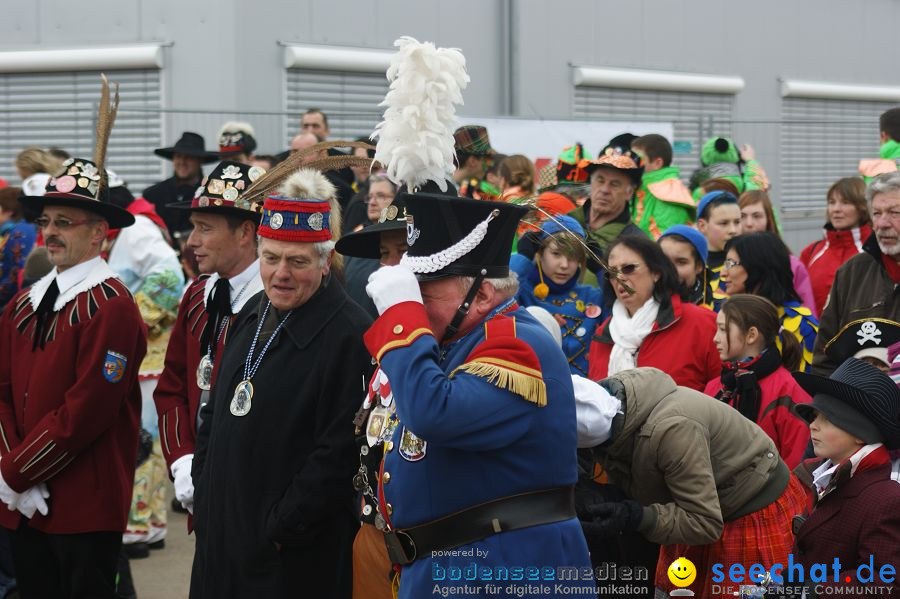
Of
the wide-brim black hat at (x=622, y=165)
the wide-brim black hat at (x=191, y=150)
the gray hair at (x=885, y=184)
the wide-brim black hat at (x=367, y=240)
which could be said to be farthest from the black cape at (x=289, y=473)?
the wide-brim black hat at (x=191, y=150)

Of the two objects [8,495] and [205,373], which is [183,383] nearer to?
[205,373]

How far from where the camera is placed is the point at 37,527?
Answer: 4805 mm

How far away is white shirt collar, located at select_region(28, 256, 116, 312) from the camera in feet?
16.1

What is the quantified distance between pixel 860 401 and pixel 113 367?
121 inches

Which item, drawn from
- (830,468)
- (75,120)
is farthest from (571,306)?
(75,120)

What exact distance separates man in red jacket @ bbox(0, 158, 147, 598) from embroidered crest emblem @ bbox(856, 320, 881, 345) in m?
3.22

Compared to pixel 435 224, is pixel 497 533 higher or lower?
lower

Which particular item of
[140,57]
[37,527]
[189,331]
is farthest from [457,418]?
[140,57]

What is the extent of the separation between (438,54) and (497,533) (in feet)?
5.00

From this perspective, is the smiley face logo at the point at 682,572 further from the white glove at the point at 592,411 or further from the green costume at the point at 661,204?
the green costume at the point at 661,204

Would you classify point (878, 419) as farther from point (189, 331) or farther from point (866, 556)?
point (189, 331)

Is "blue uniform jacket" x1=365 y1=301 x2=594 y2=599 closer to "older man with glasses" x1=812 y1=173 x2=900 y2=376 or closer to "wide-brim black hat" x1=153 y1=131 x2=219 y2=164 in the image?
"older man with glasses" x1=812 y1=173 x2=900 y2=376

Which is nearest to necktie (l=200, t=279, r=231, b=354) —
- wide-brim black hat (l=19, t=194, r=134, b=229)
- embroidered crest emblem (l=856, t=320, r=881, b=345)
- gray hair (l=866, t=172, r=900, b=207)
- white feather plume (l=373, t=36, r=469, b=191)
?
wide-brim black hat (l=19, t=194, r=134, b=229)

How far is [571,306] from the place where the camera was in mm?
6043
